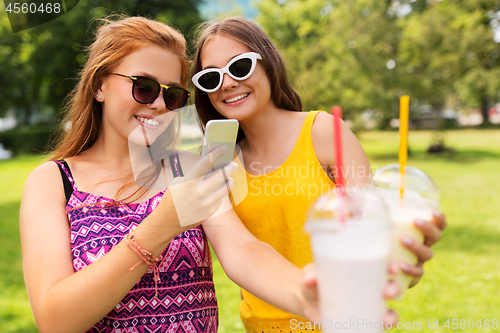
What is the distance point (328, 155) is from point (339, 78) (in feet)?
50.8

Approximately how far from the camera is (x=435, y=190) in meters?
1.00

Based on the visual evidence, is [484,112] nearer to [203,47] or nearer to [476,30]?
[476,30]

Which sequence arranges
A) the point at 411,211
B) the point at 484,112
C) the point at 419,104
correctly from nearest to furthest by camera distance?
the point at 411,211, the point at 419,104, the point at 484,112

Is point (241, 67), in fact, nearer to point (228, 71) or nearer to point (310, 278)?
point (228, 71)

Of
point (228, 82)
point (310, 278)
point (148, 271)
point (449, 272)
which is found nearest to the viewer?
point (310, 278)

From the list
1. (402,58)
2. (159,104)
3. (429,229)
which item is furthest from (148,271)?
(402,58)

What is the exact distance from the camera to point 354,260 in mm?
819

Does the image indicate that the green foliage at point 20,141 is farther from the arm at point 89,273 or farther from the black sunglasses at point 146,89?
the arm at point 89,273

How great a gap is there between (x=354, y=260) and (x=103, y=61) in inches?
62.2

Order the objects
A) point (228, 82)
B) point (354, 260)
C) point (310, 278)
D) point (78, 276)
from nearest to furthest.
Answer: point (354, 260) < point (310, 278) < point (78, 276) < point (228, 82)

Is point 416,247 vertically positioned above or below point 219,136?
below

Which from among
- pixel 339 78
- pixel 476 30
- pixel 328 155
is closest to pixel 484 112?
pixel 476 30

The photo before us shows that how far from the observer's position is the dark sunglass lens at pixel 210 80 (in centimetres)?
188

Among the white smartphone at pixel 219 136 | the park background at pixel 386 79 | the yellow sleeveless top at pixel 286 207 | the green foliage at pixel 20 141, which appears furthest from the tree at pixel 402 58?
the green foliage at pixel 20 141
